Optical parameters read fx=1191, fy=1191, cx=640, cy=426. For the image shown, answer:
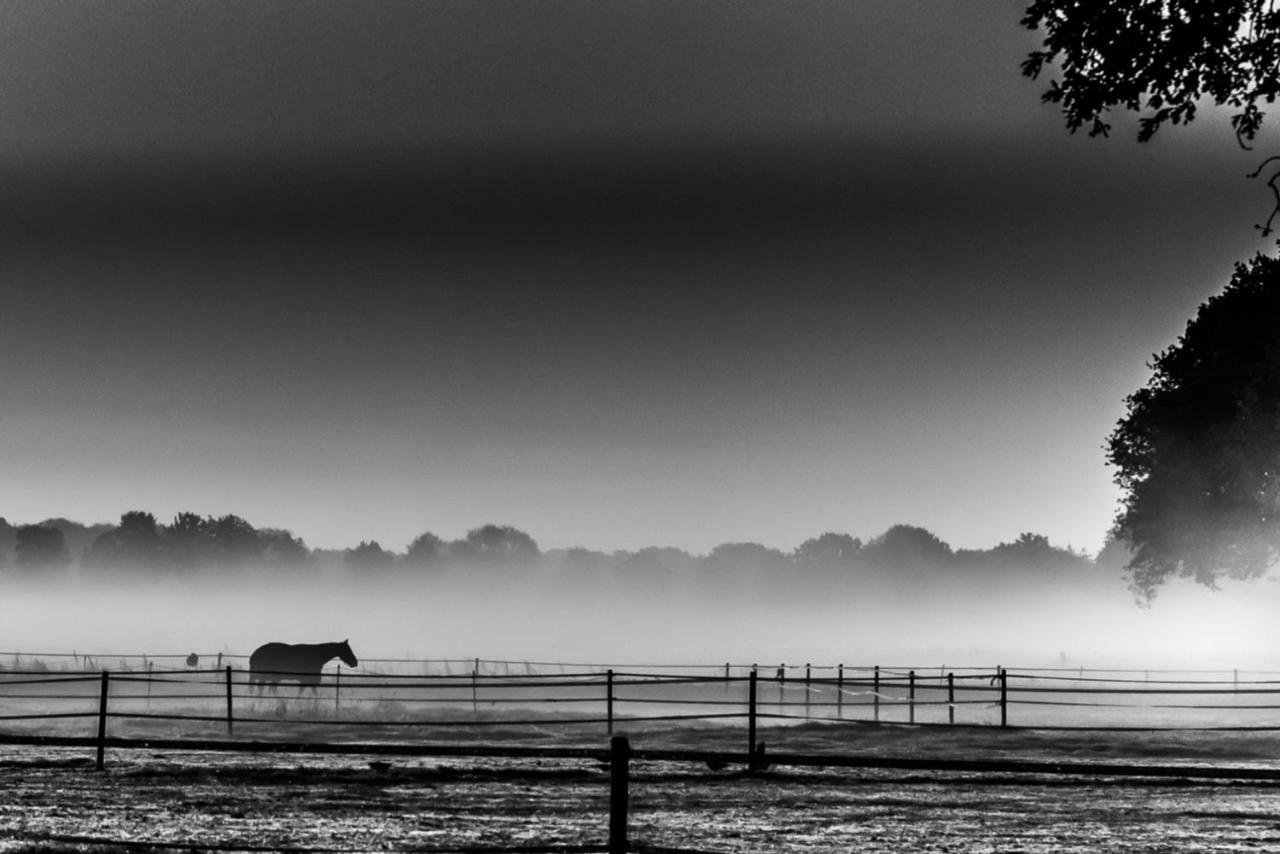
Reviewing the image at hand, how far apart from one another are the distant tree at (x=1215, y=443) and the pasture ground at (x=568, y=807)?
14820mm

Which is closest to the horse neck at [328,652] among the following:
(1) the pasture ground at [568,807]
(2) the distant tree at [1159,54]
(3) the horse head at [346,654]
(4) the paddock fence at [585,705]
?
(3) the horse head at [346,654]

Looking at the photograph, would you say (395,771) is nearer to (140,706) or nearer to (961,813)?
(961,813)

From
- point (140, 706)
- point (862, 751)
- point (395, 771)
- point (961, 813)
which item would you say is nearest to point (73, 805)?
point (395, 771)

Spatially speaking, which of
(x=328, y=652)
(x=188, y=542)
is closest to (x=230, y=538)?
(x=188, y=542)

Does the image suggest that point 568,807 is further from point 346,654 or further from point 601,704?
point 601,704

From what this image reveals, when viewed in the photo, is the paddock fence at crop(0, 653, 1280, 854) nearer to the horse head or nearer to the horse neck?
the horse neck

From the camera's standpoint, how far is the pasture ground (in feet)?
39.4

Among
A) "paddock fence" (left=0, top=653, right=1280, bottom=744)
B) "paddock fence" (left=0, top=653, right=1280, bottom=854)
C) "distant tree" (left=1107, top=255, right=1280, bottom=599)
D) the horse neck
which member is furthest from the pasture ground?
the horse neck

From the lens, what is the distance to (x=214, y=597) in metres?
168

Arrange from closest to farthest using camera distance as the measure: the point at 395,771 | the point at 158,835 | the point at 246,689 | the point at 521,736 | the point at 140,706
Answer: the point at 158,835 → the point at 395,771 → the point at 521,736 → the point at 140,706 → the point at 246,689

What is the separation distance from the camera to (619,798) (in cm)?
786

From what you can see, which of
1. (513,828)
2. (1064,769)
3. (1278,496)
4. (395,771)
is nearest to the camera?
(1064,769)

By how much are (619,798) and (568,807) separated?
7.38 metres

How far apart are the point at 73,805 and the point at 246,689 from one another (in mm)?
47808
